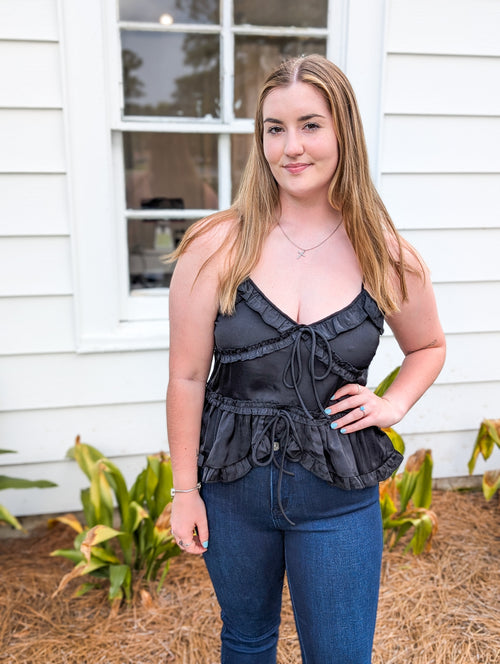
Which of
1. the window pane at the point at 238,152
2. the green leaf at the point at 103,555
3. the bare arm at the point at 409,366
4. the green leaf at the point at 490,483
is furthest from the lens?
the window pane at the point at 238,152

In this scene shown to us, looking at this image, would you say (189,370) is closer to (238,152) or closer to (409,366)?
(409,366)

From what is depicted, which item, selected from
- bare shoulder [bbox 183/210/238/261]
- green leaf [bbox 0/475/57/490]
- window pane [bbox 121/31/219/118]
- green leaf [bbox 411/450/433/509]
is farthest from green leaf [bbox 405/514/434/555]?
window pane [bbox 121/31/219/118]

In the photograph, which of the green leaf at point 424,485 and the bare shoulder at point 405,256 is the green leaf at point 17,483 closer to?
the green leaf at point 424,485

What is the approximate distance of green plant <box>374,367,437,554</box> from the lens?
247 cm

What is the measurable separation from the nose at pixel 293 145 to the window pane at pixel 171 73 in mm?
1850

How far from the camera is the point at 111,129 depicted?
2.44 m

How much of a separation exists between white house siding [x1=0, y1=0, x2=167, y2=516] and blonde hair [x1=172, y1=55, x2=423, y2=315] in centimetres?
133

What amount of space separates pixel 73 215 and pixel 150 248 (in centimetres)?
68

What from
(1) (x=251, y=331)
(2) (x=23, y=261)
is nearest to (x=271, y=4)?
(2) (x=23, y=261)

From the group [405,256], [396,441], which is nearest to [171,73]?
[396,441]

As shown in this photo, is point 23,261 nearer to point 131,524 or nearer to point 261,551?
point 131,524

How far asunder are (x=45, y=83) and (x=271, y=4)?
4.07ft

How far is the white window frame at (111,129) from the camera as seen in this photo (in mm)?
2326

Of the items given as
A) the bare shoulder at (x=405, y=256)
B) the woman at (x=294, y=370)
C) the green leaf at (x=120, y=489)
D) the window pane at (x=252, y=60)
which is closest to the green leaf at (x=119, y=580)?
the green leaf at (x=120, y=489)
